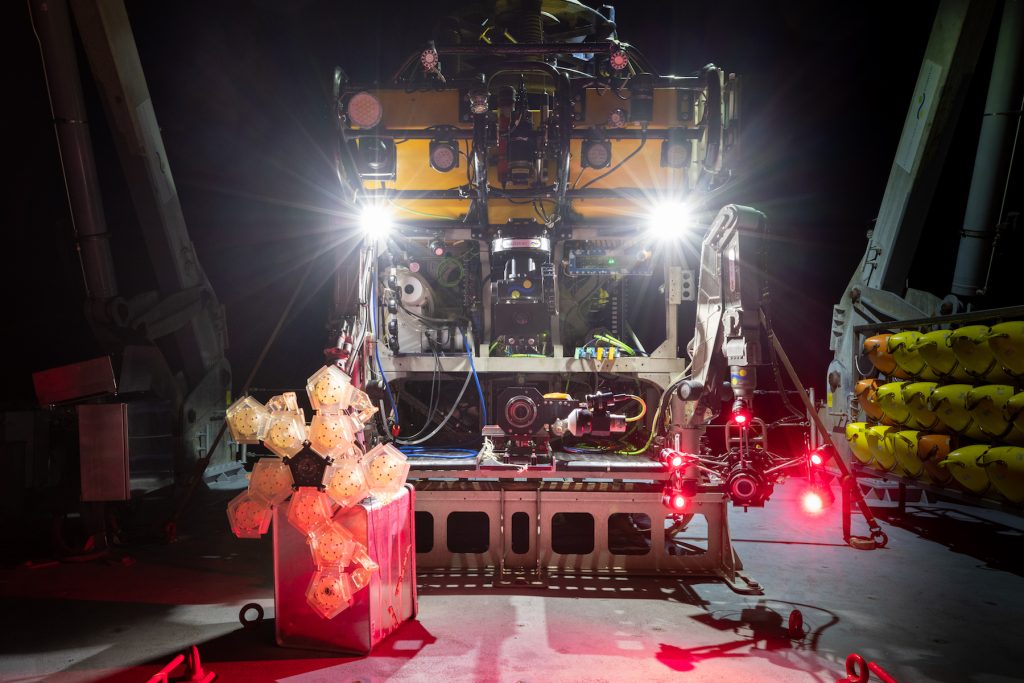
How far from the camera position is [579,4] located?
605cm

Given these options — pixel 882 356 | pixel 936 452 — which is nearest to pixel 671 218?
pixel 882 356

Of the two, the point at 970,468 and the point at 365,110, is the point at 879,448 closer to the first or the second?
the point at 970,468

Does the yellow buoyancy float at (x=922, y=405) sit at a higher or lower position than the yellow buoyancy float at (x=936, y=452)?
higher

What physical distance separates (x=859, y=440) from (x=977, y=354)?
6.57 feet

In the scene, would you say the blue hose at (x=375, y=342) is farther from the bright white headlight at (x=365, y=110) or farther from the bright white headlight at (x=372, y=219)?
the bright white headlight at (x=365, y=110)

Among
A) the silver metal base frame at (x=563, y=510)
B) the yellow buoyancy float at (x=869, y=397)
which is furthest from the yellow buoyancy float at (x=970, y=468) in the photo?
the silver metal base frame at (x=563, y=510)

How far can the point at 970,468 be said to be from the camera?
216 inches

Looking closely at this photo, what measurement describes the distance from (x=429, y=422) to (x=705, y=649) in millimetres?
3788

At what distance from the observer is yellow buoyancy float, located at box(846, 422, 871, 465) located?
7.03m

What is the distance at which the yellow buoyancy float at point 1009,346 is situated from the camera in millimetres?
5039

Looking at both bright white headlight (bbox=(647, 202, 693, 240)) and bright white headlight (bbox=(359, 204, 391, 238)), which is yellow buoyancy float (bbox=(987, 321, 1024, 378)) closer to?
bright white headlight (bbox=(647, 202, 693, 240))

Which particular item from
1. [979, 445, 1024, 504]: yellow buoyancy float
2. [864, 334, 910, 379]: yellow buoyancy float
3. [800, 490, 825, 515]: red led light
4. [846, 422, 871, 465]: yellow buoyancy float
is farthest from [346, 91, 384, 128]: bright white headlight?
[846, 422, 871, 465]: yellow buoyancy float

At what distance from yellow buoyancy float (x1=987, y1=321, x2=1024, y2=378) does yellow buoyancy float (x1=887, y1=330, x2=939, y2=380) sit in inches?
33.8

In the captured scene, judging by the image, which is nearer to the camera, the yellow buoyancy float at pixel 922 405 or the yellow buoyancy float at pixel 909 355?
the yellow buoyancy float at pixel 922 405
